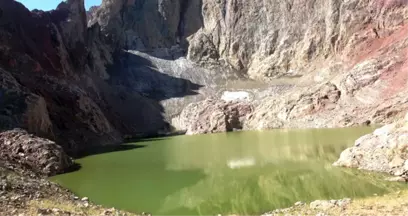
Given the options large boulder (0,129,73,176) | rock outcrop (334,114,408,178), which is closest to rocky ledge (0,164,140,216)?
large boulder (0,129,73,176)

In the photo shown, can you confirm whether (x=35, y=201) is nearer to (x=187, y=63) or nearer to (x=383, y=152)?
(x=383, y=152)

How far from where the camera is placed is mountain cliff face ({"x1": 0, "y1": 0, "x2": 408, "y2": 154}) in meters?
67.3

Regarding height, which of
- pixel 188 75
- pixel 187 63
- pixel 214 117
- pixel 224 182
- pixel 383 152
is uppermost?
pixel 187 63

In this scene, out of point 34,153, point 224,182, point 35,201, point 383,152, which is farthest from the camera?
point 34,153

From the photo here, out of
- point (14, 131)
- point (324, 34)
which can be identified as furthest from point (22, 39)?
point (324, 34)

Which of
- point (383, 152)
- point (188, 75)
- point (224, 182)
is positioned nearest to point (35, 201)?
point (224, 182)

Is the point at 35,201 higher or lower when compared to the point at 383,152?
lower

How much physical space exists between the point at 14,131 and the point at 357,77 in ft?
207

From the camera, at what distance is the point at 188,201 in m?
20.9

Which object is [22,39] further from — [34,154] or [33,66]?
[34,154]

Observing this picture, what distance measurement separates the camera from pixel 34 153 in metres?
34.3

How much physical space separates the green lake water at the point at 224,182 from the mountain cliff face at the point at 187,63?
15.5 meters

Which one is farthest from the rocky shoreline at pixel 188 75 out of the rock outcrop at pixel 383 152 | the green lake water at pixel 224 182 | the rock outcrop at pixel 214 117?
the green lake water at pixel 224 182

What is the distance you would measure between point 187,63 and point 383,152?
106878 mm
